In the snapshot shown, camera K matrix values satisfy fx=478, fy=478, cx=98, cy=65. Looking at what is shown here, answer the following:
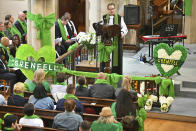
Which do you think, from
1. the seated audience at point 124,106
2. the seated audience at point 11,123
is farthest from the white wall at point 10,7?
the seated audience at point 11,123

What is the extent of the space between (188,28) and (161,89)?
6292mm

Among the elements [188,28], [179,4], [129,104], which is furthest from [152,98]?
[179,4]

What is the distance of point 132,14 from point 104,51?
10.3ft

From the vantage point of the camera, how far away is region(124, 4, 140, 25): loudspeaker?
13953 mm

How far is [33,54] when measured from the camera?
1107 centimetres

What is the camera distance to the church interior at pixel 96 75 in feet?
25.3

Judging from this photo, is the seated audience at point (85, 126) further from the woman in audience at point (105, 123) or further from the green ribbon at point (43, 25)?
the green ribbon at point (43, 25)

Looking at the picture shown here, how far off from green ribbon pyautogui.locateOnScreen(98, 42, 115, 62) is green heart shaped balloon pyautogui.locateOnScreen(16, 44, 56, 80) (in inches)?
43.5

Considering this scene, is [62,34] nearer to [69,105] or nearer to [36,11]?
[36,11]

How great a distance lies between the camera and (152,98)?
1045 cm

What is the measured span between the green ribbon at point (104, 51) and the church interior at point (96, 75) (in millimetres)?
24

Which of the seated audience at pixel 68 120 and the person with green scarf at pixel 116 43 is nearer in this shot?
the seated audience at pixel 68 120

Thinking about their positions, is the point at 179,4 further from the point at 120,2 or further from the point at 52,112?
the point at 52,112

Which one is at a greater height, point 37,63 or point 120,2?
point 120,2
